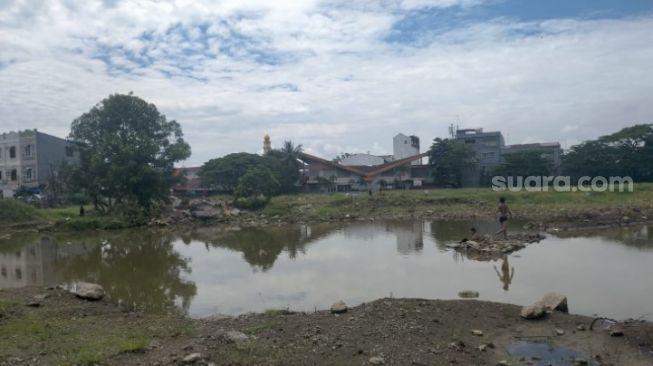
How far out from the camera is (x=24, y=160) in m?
52.0

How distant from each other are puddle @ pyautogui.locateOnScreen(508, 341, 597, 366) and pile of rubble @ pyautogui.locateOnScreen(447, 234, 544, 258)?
27.6ft

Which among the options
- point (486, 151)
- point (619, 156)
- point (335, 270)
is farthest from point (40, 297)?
point (486, 151)

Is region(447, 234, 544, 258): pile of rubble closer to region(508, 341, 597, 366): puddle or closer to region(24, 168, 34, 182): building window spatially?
region(508, 341, 597, 366): puddle

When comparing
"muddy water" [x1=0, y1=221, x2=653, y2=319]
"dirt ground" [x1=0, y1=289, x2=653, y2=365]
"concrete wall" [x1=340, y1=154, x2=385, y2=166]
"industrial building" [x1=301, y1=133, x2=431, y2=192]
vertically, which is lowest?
"muddy water" [x1=0, y1=221, x2=653, y2=319]

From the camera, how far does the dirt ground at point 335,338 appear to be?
621 cm

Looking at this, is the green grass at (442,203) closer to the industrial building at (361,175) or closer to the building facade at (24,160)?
the industrial building at (361,175)

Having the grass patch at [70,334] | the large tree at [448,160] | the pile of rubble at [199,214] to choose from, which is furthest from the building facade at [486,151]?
the grass patch at [70,334]

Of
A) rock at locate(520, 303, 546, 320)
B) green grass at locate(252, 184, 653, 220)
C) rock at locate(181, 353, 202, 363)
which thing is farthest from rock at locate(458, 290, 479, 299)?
green grass at locate(252, 184, 653, 220)

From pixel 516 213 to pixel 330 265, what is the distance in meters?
18.7

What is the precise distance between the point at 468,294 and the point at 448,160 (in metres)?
45.6

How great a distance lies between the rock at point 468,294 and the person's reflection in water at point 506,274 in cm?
78

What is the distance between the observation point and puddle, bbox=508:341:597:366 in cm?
613

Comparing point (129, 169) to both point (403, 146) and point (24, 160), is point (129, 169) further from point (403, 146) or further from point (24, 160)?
point (403, 146)

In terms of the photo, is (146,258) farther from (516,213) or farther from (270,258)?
(516,213)
